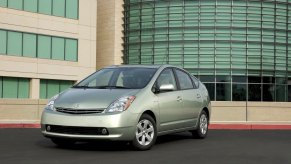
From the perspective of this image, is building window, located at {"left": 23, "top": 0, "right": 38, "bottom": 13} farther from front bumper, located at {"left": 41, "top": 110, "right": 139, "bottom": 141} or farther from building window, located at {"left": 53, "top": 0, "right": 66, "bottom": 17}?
front bumper, located at {"left": 41, "top": 110, "right": 139, "bottom": 141}

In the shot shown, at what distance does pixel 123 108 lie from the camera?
26.3 feet

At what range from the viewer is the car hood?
7.98 metres

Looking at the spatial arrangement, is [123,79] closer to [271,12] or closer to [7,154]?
[7,154]

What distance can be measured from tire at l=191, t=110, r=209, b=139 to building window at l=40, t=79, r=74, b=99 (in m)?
33.7

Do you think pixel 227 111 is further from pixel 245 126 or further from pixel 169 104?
pixel 169 104

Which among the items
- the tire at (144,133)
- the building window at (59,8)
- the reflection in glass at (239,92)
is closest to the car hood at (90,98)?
the tire at (144,133)

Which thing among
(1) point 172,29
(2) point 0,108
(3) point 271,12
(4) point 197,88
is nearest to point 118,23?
(1) point 172,29

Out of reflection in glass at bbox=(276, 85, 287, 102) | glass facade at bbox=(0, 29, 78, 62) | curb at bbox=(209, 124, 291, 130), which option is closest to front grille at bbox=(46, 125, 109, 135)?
curb at bbox=(209, 124, 291, 130)

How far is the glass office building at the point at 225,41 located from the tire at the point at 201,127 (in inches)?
1606

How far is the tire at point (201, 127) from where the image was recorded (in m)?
10.5

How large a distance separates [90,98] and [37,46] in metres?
35.6

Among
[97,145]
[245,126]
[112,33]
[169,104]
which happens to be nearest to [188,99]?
[169,104]

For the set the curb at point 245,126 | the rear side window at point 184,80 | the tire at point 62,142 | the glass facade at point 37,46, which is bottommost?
the curb at point 245,126

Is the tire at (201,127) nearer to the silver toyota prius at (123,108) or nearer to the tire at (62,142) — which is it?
the silver toyota prius at (123,108)
